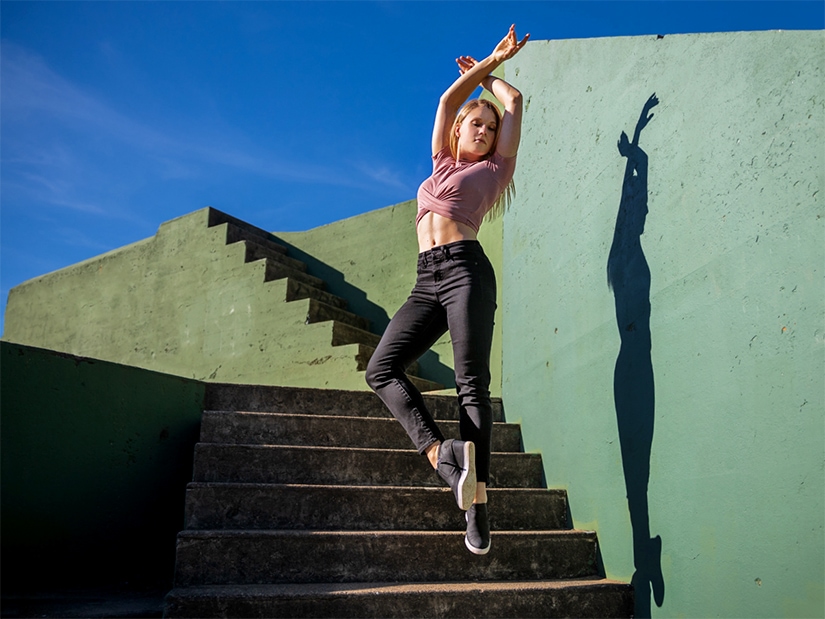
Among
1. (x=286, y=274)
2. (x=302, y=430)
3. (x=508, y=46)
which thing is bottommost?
(x=302, y=430)

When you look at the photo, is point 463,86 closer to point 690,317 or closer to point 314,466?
point 690,317

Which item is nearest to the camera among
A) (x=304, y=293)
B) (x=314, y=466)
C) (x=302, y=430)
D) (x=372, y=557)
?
(x=372, y=557)

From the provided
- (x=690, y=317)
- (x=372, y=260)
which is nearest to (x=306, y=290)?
(x=372, y=260)

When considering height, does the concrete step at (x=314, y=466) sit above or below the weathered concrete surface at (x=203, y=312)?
below

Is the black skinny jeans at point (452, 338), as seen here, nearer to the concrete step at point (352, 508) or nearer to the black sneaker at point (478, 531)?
the black sneaker at point (478, 531)

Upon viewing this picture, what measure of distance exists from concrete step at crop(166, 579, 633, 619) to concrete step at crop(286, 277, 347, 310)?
3476mm

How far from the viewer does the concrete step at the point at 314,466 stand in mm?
2719

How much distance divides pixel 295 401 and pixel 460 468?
1.28m

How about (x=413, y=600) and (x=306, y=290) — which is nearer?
(x=413, y=600)

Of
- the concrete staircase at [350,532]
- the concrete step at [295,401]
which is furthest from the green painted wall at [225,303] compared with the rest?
the concrete staircase at [350,532]

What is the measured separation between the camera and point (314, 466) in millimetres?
2846

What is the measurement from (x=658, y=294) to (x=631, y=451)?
54 cm

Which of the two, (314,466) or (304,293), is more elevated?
(304,293)

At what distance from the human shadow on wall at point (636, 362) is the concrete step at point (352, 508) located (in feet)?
1.62
